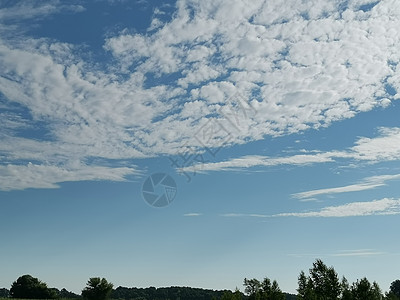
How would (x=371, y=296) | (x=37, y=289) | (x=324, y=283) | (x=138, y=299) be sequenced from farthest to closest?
(x=138, y=299), (x=37, y=289), (x=324, y=283), (x=371, y=296)

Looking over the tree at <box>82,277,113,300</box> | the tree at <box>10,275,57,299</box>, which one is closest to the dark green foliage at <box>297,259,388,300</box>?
the tree at <box>82,277,113,300</box>

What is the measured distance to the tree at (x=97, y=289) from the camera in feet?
418

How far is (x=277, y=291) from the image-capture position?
8081cm

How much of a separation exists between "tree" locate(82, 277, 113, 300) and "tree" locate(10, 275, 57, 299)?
1981 cm

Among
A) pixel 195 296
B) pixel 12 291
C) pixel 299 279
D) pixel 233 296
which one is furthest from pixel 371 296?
pixel 195 296

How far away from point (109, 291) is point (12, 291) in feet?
133

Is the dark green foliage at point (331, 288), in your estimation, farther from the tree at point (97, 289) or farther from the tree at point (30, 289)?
the tree at point (30, 289)

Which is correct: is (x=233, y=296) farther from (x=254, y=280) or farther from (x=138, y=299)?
(x=138, y=299)

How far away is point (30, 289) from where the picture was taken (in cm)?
14212

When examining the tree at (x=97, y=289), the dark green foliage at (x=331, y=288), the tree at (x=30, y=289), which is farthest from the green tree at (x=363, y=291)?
the tree at (x=30, y=289)

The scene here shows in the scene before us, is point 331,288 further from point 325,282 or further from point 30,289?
point 30,289

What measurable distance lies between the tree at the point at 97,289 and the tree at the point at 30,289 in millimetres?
19810

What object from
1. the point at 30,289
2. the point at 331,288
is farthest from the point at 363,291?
the point at 30,289

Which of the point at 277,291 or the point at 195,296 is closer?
the point at 277,291
